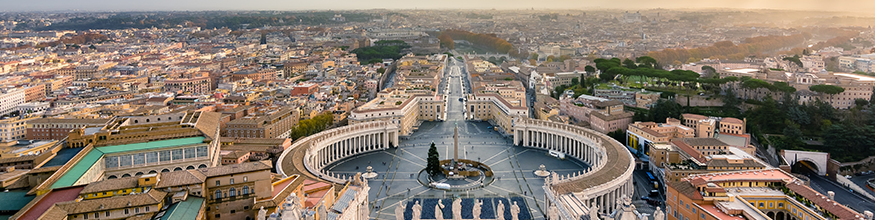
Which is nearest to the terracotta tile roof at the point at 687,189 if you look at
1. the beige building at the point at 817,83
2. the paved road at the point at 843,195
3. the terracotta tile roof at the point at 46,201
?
the paved road at the point at 843,195

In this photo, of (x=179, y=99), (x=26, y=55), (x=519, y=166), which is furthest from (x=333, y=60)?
(x=519, y=166)

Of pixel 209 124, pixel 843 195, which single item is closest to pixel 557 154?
pixel 843 195

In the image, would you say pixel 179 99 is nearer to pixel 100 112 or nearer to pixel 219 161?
pixel 100 112

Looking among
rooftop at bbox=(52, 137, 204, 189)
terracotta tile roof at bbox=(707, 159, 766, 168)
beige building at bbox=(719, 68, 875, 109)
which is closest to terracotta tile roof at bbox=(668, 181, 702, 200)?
terracotta tile roof at bbox=(707, 159, 766, 168)

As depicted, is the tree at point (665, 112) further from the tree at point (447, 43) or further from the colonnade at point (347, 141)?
the tree at point (447, 43)

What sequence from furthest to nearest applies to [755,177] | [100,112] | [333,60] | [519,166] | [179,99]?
[333,60] < [179,99] < [100,112] < [519,166] < [755,177]

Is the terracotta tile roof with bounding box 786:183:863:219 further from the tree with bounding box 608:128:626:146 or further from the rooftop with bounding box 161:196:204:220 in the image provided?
the rooftop with bounding box 161:196:204:220

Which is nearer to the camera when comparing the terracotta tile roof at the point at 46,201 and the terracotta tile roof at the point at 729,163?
the terracotta tile roof at the point at 46,201

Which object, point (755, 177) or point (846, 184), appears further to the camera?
point (846, 184)

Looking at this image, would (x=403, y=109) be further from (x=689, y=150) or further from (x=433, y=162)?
(x=689, y=150)
